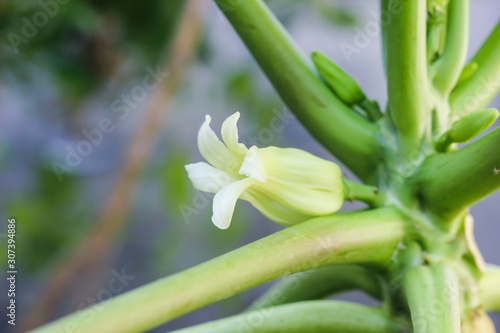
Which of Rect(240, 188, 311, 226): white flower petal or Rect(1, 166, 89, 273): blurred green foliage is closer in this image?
→ Rect(240, 188, 311, 226): white flower petal

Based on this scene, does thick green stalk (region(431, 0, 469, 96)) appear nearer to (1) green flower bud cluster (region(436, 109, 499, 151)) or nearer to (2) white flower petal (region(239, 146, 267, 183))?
(1) green flower bud cluster (region(436, 109, 499, 151))

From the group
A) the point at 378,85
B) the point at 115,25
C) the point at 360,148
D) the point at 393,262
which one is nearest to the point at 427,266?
the point at 393,262

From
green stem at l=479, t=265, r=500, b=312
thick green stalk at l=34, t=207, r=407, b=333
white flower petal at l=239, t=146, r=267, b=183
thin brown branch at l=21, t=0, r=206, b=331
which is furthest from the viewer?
thin brown branch at l=21, t=0, r=206, b=331

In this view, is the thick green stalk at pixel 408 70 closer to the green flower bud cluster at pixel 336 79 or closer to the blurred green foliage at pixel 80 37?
the green flower bud cluster at pixel 336 79

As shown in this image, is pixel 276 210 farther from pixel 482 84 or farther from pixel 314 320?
pixel 482 84

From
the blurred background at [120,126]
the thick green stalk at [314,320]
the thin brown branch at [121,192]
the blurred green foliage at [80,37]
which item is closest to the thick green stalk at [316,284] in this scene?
the thick green stalk at [314,320]

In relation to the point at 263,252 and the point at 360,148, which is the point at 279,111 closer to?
the point at 360,148

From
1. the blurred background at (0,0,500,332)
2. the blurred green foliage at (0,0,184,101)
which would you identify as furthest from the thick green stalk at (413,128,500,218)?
the blurred green foliage at (0,0,184,101)
